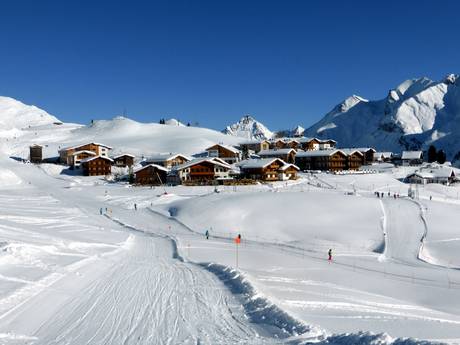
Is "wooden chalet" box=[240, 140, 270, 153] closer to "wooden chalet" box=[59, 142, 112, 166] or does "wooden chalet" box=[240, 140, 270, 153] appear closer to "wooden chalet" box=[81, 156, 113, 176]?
"wooden chalet" box=[59, 142, 112, 166]

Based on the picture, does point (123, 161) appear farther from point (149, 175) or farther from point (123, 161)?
point (149, 175)

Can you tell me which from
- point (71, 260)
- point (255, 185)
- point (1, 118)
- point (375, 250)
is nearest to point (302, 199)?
point (375, 250)

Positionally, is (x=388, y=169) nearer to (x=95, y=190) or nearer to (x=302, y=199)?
(x=302, y=199)

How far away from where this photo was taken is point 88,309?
12.5m

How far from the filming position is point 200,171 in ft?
197

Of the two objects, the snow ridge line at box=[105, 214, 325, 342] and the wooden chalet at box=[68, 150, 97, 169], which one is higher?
the wooden chalet at box=[68, 150, 97, 169]

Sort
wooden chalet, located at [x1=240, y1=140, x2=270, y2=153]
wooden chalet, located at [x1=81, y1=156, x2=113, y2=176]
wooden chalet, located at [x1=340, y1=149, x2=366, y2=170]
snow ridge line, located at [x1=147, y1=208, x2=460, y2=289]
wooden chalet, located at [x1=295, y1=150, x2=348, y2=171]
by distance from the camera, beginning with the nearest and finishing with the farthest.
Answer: snow ridge line, located at [x1=147, y1=208, x2=460, y2=289]
wooden chalet, located at [x1=81, y1=156, x2=113, y2=176]
wooden chalet, located at [x1=295, y1=150, x2=348, y2=171]
wooden chalet, located at [x1=340, y1=149, x2=366, y2=170]
wooden chalet, located at [x1=240, y1=140, x2=270, y2=153]

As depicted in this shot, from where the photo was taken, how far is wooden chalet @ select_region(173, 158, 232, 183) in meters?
59.2

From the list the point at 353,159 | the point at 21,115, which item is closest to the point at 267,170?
the point at 353,159

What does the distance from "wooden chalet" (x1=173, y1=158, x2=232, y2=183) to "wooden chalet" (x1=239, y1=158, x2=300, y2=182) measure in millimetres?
3506

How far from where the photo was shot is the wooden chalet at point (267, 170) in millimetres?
61438

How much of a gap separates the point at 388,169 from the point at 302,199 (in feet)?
143

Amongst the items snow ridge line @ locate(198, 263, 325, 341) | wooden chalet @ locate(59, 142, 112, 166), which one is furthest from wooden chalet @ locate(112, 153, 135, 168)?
snow ridge line @ locate(198, 263, 325, 341)

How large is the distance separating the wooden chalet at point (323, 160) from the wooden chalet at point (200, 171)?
2167cm
